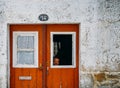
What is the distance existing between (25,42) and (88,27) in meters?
1.92

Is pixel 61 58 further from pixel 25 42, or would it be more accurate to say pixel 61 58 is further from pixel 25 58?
pixel 25 42

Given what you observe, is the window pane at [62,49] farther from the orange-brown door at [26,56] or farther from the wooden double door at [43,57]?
the orange-brown door at [26,56]

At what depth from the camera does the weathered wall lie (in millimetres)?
8398

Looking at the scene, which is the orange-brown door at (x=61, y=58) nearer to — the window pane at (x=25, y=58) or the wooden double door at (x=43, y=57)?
the wooden double door at (x=43, y=57)

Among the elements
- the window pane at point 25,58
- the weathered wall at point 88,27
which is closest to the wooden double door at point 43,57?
the window pane at point 25,58

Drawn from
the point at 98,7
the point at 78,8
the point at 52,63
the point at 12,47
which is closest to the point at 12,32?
the point at 12,47

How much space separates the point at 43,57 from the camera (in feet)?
28.6

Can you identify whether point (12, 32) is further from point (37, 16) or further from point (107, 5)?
point (107, 5)

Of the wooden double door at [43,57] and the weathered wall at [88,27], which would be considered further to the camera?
the wooden double door at [43,57]

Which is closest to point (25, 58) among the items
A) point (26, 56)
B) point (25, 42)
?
point (26, 56)

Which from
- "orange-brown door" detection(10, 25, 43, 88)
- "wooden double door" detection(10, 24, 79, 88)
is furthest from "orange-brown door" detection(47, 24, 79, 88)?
"orange-brown door" detection(10, 25, 43, 88)

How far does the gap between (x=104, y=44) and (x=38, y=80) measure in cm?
221

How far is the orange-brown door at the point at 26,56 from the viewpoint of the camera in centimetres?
870

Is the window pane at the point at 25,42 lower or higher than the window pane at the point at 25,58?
higher
